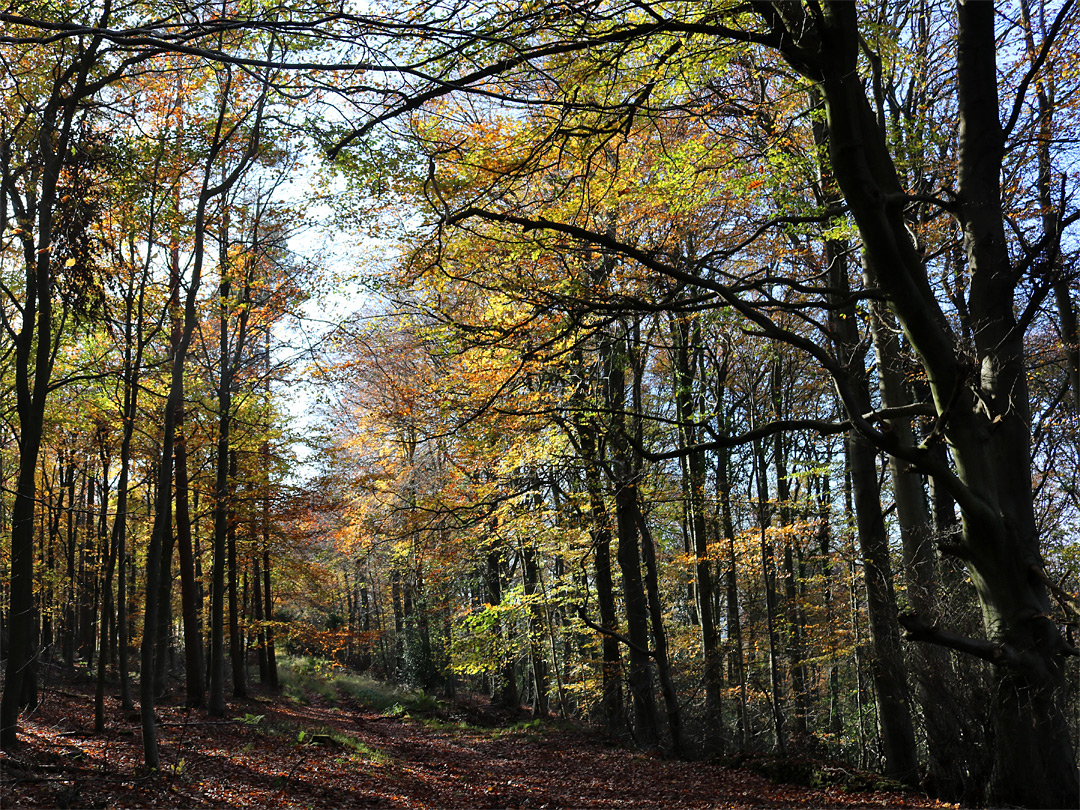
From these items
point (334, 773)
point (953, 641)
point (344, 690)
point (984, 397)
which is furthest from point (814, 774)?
point (344, 690)

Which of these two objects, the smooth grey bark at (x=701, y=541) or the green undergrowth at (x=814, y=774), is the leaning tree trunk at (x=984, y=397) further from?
the smooth grey bark at (x=701, y=541)

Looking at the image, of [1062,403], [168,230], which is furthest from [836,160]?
[1062,403]

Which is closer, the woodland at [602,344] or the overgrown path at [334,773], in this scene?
the woodland at [602,344]

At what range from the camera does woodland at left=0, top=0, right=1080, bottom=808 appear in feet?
15.3

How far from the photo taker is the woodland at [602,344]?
4.67 metres

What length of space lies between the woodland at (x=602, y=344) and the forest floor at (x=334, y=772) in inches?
7.0

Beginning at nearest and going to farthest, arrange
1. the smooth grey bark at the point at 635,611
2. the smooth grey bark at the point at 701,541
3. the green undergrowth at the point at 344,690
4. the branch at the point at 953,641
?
the branch at the point at 953,641
the smooth grey bark at the point at 701,541
the smooth grey bark at the point at 635,611
the green undergrowth at the point at 344,690

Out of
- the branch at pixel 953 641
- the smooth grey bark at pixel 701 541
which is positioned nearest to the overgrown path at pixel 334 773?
the smooth grey bark at pixel 701 541

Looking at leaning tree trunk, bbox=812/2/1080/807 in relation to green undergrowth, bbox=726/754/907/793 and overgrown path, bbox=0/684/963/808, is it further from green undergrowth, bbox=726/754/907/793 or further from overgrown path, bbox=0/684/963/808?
green undergrowth, bbox=726/754/907/793

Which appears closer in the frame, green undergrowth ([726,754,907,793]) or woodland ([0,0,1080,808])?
woodland ([0,0,1080,808])

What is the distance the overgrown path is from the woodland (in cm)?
18

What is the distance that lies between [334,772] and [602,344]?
6.28m

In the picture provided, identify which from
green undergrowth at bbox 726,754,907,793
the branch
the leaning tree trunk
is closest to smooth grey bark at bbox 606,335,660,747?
green undergrowth at bbox 726,754,907,793

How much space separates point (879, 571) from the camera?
700 centimetres
